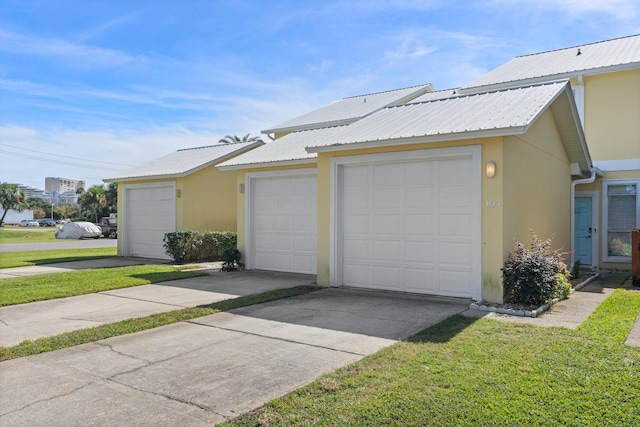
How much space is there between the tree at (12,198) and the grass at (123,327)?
61.2m

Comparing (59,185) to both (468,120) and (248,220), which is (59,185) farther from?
(468,120)

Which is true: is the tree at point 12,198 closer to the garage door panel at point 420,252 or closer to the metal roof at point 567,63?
the metal roof at point 567,63

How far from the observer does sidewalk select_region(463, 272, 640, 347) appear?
252 inches

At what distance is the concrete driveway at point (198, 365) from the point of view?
148 inches

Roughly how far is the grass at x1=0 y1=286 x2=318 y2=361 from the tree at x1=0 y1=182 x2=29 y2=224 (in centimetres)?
6117

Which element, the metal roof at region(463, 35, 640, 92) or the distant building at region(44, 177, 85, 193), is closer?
the metal roof at region(463, 35, 640, 92)

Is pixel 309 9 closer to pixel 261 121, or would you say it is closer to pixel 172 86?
pixel 172 86

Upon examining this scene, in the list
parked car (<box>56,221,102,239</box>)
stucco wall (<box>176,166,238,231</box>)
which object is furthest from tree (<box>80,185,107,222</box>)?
stucco wall (<box>176,166,238,231</box>)

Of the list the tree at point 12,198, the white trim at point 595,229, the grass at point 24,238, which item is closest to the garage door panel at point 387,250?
the white trim at point 595,229

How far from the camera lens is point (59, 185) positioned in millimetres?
78312

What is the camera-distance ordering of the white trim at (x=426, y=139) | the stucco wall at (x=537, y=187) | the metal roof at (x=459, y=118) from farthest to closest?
the stucco wall at (x=537, y=187), the metal roof at (x=459, y=118), the white trim at (x=426, y=139)

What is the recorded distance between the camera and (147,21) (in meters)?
7.64

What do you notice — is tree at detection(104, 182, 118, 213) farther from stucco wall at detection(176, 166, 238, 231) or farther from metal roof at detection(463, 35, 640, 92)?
metal roof at detection(463, 35, 640, 92)

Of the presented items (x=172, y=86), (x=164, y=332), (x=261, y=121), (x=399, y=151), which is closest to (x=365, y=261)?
(x=399, y=151)
